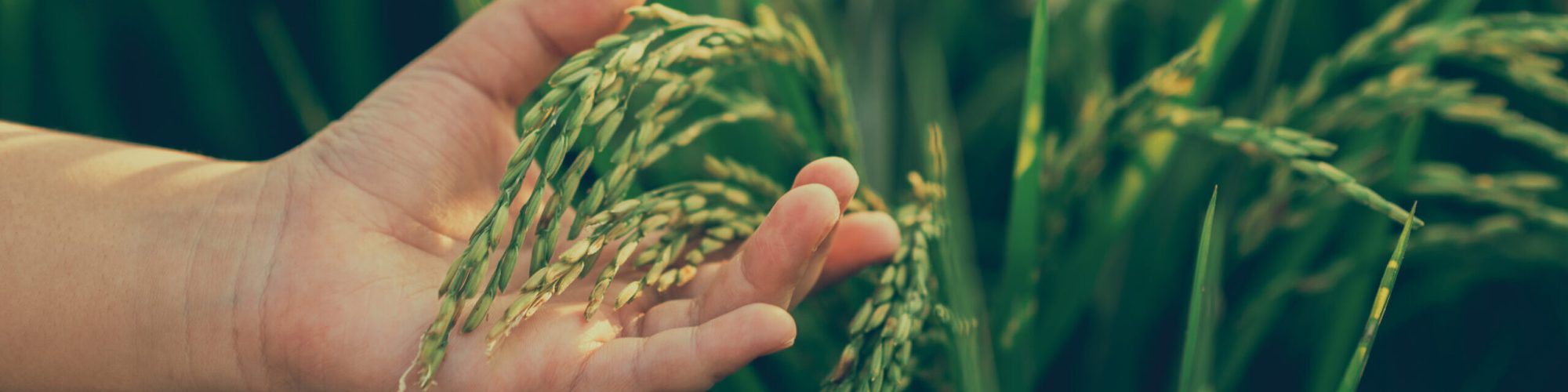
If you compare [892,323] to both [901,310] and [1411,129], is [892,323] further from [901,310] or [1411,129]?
[1411,129]

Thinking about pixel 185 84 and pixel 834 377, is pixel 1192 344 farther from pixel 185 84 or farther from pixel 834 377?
pixel 185 84

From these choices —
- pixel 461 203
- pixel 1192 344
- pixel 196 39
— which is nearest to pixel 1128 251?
pixel 1192 344

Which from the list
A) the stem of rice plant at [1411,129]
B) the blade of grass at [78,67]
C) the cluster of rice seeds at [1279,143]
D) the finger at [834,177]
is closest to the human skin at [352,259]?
the finger at [834,177]

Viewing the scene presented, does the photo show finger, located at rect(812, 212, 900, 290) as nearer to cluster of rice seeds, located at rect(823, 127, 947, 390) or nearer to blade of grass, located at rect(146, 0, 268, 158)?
cluster of rice seeds, located at rect(823, 127, 947, 390)

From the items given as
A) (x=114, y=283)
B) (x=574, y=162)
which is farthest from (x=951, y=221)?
(x=114, y=283)

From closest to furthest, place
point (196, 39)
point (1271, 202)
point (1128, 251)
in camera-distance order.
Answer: point (1271, 202)
point (1128, 251)
point (196, 39)

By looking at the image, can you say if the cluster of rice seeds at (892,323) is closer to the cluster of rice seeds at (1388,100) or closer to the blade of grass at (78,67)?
the cluster of rice seeds at (1388,100)

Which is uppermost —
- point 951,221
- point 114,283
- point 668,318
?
point 951,221
